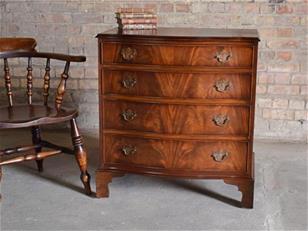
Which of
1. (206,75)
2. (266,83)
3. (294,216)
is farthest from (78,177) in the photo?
(266,83)

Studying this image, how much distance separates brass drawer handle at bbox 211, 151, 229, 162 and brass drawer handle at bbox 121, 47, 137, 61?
67 cm

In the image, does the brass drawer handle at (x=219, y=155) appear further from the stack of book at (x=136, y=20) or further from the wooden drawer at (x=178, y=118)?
the stack of book at (x=136, y=20)

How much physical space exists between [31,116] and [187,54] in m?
0.90

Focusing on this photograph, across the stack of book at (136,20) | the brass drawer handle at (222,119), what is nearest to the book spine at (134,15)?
the stack of book at (136,20)

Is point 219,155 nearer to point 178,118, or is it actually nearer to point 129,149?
point 178,118

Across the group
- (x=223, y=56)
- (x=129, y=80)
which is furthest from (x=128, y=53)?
(x=223, y=56)

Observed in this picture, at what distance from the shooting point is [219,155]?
8.75 ft

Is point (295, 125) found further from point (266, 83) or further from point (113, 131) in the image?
point (113, 131)

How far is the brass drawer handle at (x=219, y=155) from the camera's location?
267cm

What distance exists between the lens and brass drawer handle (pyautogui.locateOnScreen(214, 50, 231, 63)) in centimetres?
253

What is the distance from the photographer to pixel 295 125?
3887 millimetres

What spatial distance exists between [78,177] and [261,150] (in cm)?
141

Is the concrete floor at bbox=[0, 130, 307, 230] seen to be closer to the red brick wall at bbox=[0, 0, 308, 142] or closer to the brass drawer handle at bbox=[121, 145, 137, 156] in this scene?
the brass drawer handle at bbox=[121, 145, 137, 156]

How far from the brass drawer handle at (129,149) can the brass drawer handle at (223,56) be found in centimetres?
67
